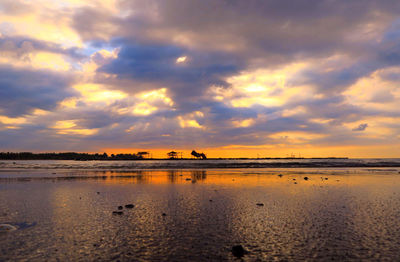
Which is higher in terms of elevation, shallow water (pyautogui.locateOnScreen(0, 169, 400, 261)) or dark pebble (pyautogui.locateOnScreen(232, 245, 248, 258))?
dark pebble (pyautogui.locateOnScreen(232, 245, 248, 258))

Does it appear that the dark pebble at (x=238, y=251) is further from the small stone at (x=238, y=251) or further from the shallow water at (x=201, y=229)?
the shallow water at (x=201, y=229)

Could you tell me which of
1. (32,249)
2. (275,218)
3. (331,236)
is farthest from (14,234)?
(331,236)

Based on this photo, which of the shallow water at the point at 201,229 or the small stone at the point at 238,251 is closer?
the small stone at the point at 238,251

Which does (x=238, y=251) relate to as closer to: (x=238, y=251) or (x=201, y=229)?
(x=238, y=251)

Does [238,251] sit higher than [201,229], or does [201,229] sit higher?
[238,251]

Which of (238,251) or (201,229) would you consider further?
(201,229)

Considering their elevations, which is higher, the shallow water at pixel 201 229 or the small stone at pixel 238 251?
the small stone at pixel 238 251

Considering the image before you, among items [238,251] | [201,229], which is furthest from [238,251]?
[201,229]

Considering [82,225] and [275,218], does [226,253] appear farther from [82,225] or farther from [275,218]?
[82,225]

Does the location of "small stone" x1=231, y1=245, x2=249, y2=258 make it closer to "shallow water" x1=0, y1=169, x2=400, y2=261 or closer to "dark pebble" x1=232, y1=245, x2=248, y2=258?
"dark pebble" x1=232, y1=245, x2=248, y2=258

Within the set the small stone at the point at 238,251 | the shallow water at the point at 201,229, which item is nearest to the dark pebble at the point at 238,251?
the small stone at the point at 238,251

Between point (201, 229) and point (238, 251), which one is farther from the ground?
point (238, 251)

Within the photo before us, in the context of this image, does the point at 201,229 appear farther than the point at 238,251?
Yes

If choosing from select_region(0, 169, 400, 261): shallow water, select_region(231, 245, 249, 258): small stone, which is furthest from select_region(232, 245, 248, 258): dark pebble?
select_region(0, 169, 400, 261): shallow water
